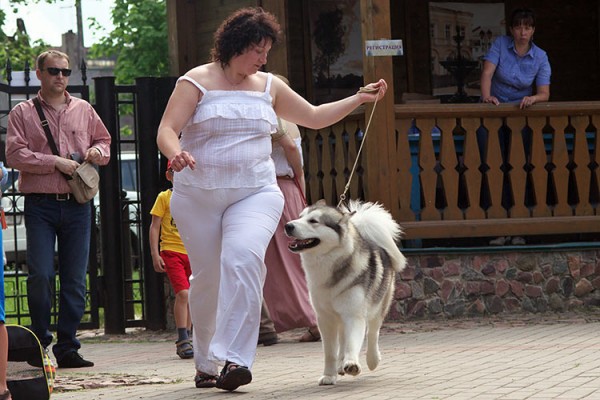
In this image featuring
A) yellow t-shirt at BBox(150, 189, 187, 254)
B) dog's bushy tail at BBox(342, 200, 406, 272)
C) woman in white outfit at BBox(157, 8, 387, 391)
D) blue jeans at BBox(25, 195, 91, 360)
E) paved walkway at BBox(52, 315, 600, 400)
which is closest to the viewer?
paved walkway at BBox(52, 315, 600, 400)

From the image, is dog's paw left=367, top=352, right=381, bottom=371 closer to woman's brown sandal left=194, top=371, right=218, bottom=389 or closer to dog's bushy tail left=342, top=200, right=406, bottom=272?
dog's bushy tail left=342, top=200, right=406, bottom=272

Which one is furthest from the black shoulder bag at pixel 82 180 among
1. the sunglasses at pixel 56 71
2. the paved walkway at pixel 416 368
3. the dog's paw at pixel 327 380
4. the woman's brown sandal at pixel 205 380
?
the dog's paw at pixel 327 380

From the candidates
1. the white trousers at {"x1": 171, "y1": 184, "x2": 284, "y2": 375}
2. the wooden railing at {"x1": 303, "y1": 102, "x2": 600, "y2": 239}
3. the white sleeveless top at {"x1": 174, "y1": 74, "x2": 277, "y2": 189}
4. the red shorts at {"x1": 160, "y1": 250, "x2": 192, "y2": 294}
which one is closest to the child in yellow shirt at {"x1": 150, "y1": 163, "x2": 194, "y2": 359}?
the red shorts at {"x1": 160, "y1": 250, "x2": 192, "y2": 294}

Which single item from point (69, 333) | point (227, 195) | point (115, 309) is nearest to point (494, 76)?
point (115, 309)

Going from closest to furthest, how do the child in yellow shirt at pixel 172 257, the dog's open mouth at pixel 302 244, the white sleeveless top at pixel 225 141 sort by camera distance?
the white sleeveless top at pixel 225 141 → the dog's open mouth at pixel 302 244 → the child in yellow shirt at pixel 172 257

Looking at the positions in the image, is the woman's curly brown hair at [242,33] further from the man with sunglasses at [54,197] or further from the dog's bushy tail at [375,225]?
the man with sunglasses at [54,197]

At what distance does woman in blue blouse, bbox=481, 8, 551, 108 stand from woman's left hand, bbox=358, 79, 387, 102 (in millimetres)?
5032

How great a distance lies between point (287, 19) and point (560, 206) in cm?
447

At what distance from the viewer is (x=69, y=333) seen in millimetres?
10062

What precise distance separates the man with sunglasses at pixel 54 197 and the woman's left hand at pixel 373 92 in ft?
8.64

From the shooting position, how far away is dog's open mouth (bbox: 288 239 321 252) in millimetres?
8114

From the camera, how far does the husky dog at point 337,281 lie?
26.5ft

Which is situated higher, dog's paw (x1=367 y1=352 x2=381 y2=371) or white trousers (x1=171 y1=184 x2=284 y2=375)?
white trousers (x1=171 y1=184 x2=284 y2=375)

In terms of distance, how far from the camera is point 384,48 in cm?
1149
